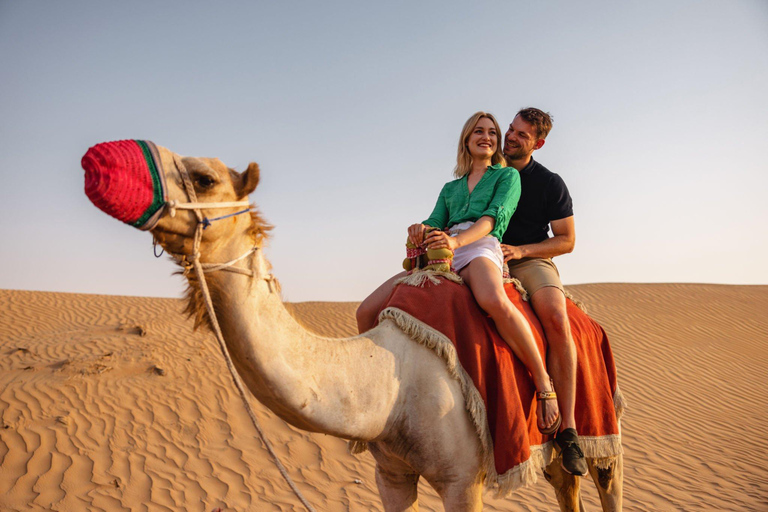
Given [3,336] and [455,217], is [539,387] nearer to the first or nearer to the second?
[455,217]

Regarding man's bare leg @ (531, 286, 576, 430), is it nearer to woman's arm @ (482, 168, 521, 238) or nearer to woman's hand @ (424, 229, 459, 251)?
woman's arm @ (482, 168, 521, 238)

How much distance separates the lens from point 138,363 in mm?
11086

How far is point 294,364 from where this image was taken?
6.86 feet

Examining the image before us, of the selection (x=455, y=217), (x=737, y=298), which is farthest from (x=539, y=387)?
(x=737, y=298)

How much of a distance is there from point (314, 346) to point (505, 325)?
1.10 meters

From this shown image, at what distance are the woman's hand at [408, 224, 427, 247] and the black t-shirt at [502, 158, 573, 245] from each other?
1077 mm

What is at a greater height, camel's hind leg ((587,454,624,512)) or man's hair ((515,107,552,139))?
man's hair ((515,107,552,139))

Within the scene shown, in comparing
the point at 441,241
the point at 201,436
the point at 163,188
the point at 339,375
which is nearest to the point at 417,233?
the point at 441,241

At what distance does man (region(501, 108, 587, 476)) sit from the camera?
310 cm

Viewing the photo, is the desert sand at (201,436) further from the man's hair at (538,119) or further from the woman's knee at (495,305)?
the man's hair at (538,119)

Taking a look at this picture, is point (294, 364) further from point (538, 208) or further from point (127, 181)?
point (538, 208)

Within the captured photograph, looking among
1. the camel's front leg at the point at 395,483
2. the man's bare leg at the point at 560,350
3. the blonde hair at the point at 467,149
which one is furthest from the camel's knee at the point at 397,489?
the blonde hair at the point at 467,149


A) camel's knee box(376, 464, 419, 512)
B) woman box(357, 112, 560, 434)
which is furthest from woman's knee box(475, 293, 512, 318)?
camel's knee box(376, 464, 419, 512)

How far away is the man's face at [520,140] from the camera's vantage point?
396 centimetres
